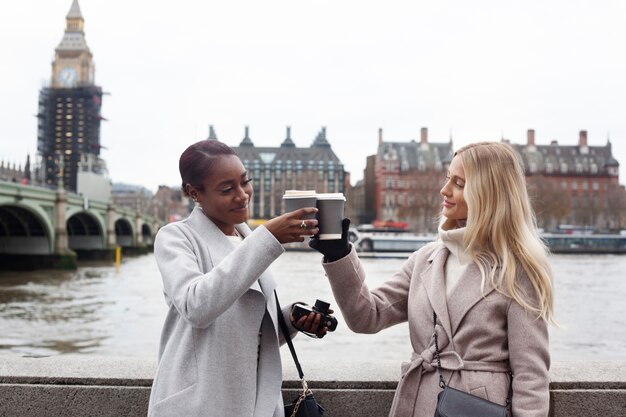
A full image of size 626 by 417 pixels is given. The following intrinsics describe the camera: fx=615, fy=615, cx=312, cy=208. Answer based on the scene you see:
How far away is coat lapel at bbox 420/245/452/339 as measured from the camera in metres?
1.79

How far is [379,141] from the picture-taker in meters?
74.8

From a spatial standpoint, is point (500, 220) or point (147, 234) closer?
point (500, 220)

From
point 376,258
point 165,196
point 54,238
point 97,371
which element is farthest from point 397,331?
point 165,196

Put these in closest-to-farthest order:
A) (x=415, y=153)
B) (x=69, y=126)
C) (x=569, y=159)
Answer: (x=415, y=153) < (x=569, y=159) < (x=69, y=126)

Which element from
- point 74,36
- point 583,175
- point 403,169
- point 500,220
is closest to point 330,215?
point 500,220

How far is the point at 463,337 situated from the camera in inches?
69.2

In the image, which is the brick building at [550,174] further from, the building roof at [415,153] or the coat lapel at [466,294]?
the coat lapel at [466,294]

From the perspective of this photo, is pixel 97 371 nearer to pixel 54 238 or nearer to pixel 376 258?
pixel 54 238

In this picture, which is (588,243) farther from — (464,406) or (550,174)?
(464,406)

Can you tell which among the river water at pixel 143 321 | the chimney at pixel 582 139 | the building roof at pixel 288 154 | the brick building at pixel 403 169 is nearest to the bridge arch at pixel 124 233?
the river water at pixel 143 321

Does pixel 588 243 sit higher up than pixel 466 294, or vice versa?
pixel 466 294

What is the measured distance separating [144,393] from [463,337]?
1133 mm

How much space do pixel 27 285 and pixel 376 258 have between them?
23236 mm

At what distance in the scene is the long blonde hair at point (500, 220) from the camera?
1767 millimetres
